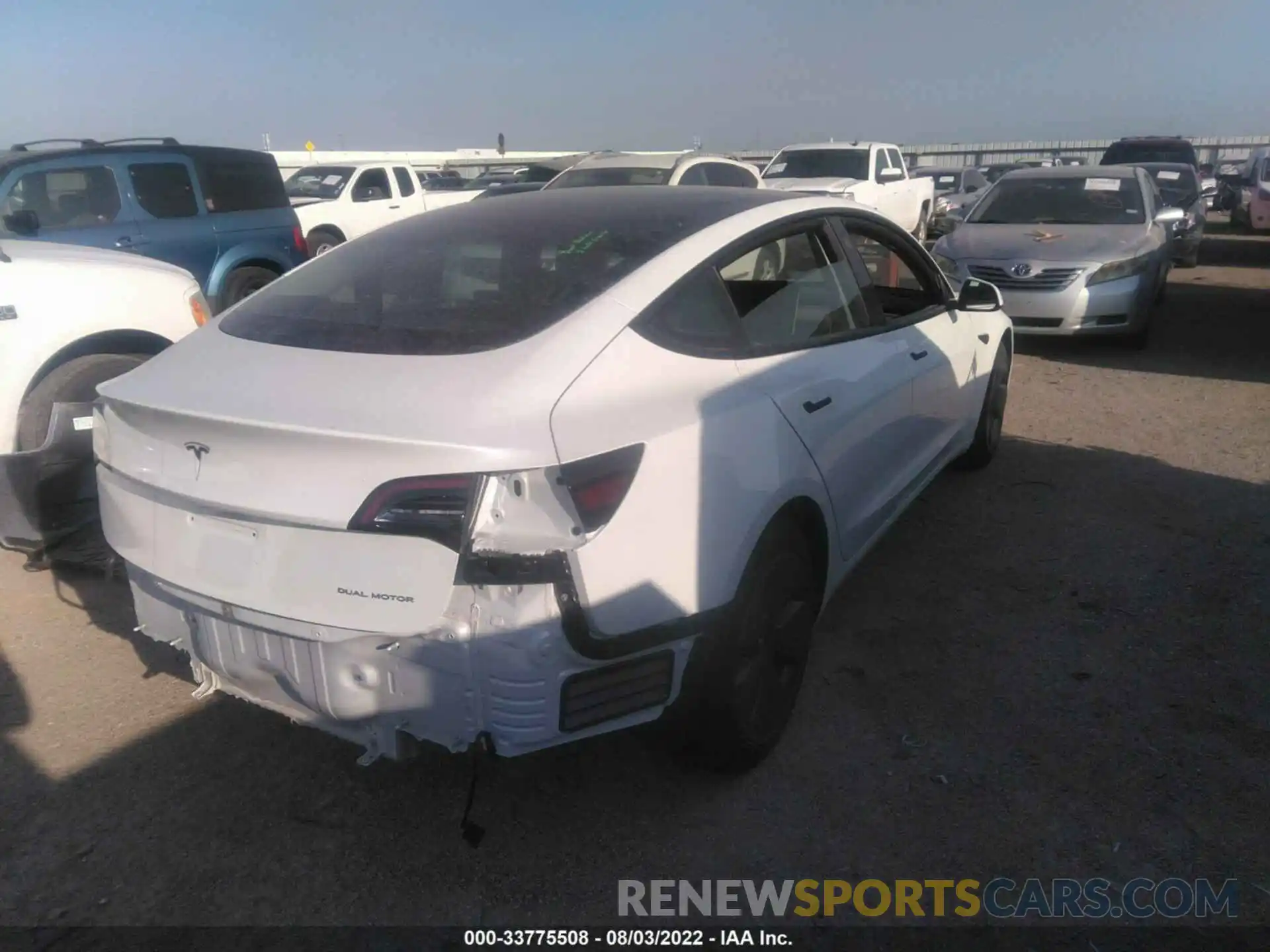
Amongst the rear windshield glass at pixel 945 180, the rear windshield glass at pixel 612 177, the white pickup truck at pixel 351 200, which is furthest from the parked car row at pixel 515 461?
the rear windshield glass at pixel 945 180

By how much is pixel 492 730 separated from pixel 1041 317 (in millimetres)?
7692

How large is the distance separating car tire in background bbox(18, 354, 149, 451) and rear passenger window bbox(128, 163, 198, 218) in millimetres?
4965

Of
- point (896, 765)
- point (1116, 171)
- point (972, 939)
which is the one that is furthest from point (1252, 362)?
point (972, 939)

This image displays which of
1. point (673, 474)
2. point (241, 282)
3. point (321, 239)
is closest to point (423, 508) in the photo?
point (673, 474)

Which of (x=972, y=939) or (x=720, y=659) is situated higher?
(x=720, y=659)

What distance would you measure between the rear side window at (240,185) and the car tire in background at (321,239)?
491 centimetres

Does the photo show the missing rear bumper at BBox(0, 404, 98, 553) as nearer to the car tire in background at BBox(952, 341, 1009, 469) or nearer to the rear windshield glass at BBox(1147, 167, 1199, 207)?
the car tire in background at BBox(952, 341, 1009, 469)

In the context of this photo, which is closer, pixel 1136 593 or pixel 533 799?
pixel 533 799

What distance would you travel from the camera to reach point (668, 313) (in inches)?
107

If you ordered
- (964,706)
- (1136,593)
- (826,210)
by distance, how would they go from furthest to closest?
(1136,593) → (826,210) → (964,706)

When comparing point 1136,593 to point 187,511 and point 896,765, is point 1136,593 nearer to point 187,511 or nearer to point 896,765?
point 896,765

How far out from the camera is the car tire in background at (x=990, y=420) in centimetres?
527

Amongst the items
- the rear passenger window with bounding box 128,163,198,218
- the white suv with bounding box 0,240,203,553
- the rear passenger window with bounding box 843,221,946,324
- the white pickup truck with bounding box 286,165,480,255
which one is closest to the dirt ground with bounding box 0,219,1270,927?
the white suv with bounding box 0,240,203,553

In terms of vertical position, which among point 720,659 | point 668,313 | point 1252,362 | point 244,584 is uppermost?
point 668,313
